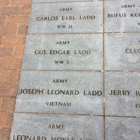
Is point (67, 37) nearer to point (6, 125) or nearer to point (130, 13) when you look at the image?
point (130, 13)

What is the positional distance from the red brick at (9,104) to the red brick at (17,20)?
126 centimetres

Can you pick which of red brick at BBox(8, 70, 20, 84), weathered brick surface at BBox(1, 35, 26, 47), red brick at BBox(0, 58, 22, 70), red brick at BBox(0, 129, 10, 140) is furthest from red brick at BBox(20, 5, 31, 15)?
red brick at BBox(0, 129, 10, 140)

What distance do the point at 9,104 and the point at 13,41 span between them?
1.00 metres

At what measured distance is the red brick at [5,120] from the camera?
10.4ft

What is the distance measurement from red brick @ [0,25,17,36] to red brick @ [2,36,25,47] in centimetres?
8

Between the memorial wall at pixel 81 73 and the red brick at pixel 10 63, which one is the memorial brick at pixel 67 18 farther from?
the red brick at pixel 10 63

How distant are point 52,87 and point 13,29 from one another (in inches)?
47.2

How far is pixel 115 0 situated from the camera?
3680 mm

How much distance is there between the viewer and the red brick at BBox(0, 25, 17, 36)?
3.70 m

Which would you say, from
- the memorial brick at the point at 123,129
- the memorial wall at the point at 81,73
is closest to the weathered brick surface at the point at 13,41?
the memorial wall at the point at 81,73

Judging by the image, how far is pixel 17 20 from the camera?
3.77 meters

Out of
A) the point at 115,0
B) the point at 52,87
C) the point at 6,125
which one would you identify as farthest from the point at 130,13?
the point at 6,125

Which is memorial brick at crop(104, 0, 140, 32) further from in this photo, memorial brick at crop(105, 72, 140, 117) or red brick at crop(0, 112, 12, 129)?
red brick at crop(0, 112, 12, 129)

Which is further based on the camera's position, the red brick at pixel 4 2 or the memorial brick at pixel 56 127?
the red brick at pixel 4 2
